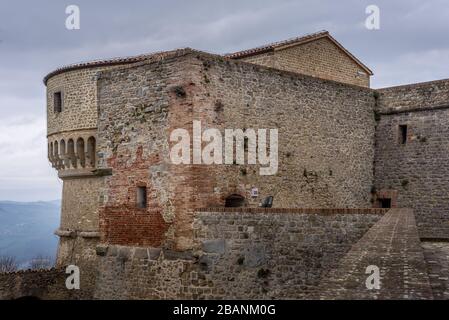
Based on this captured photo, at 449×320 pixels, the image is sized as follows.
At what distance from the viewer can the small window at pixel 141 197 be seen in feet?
45.5

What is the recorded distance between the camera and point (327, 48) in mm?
21094

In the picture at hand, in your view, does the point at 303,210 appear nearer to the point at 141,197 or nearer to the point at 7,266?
the point at 141,197

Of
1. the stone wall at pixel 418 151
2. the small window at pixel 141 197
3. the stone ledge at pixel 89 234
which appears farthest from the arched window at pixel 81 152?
the stone wall at pixel 418 151

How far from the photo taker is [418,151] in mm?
17688

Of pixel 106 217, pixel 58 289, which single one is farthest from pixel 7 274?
pixel 106 217

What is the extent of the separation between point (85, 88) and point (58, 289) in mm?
7676

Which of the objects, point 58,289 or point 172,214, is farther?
point 58,289

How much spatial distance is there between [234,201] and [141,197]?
228 cm

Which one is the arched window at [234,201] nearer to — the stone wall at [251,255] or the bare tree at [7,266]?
the stone wall at [251,255]

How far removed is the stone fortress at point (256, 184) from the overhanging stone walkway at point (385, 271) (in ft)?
0.28

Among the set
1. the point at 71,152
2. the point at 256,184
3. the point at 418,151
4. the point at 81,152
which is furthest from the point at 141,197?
the point at 71,152

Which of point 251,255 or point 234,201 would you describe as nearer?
point 251,255
